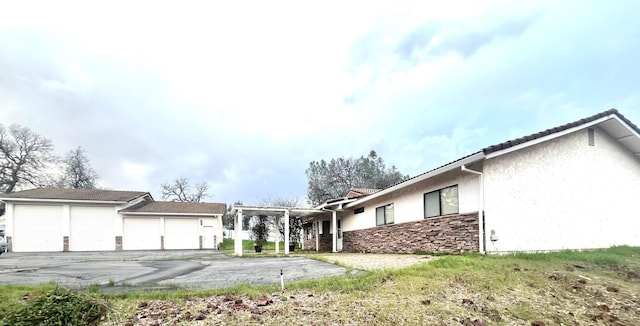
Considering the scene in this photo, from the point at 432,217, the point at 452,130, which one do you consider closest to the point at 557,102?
the point at 452,130

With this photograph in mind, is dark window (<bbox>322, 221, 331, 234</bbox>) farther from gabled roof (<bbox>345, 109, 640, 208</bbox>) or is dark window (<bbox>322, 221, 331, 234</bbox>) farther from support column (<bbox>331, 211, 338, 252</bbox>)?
gabled roof (<bbox>345, 109, 640, 208</bbox>)

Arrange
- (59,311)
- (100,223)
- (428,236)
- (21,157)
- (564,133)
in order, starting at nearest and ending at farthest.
Result: (59,311)
(564,133)
(428,236)
(100,223)
(21,157)

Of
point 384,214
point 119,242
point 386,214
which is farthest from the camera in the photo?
point 119,242

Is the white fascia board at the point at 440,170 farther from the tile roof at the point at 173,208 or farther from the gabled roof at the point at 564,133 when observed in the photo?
the tile roof at the point at 173,208

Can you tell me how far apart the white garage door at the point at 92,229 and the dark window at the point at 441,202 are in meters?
23.5

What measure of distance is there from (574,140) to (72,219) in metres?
29.8

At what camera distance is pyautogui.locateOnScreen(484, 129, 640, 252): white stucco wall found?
10055 mm

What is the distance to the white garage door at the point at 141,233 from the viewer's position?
26.6 meters

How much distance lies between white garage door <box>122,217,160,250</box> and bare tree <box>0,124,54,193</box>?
17.9 metres

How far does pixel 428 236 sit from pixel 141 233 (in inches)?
905

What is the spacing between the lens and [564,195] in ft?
36.4

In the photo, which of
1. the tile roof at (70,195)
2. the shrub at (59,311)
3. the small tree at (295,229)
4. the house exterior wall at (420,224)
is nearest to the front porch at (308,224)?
the house exterior wall at (420,224)

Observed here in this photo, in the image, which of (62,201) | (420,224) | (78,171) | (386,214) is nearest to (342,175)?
(386,214)

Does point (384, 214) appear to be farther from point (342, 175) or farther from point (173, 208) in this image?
point (342, 175)
